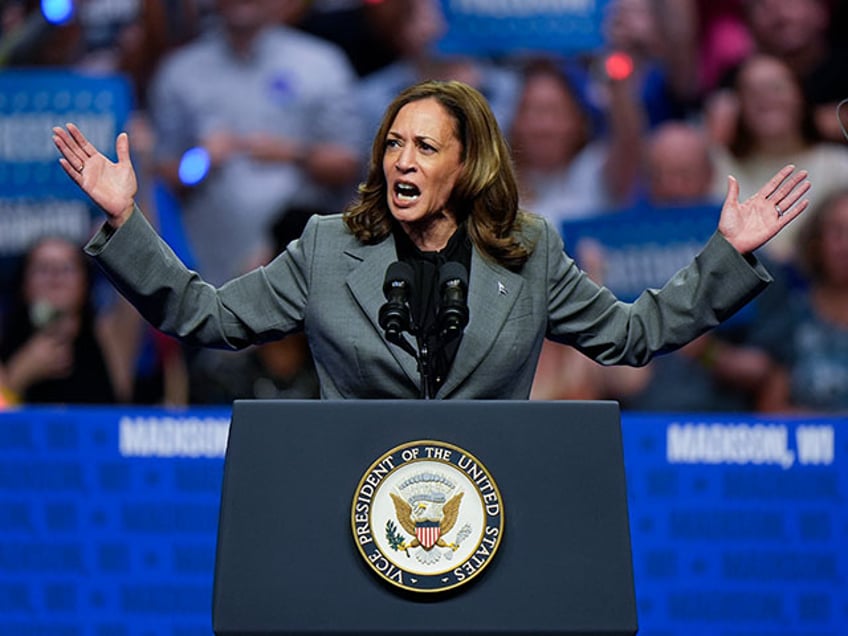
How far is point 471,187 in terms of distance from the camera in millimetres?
2227

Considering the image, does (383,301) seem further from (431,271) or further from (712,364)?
(712,364)

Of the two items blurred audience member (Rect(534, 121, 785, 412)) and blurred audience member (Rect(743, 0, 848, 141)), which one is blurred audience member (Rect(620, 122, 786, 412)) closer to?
blurred audience member (Rect(534, 121, 785, 412))

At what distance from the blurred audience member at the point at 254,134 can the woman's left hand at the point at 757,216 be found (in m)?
2.78

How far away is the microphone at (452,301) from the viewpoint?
1.90 meters

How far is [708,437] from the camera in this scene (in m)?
4.25

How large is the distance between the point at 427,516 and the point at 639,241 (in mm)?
3189

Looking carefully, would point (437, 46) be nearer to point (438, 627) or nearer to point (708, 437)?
point (708, 437)

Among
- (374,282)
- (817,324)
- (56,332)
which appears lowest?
(374,282)

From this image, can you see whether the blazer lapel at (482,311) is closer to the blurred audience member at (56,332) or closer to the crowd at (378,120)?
the crowd at (378,120)

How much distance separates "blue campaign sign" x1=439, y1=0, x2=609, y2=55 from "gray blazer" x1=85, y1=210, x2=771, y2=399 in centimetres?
269

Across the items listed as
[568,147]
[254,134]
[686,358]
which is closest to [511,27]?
[568,147]

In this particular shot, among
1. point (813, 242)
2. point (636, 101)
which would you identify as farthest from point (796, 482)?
point (636, 101)

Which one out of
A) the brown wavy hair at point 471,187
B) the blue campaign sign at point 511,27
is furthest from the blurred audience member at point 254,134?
the brown wavy hair at point 471,187

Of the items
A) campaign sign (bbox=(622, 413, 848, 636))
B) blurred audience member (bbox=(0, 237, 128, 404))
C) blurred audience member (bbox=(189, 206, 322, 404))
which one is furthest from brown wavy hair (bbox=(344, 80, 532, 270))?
blurred audience member (bbox=(0, 237, 128, 404))
